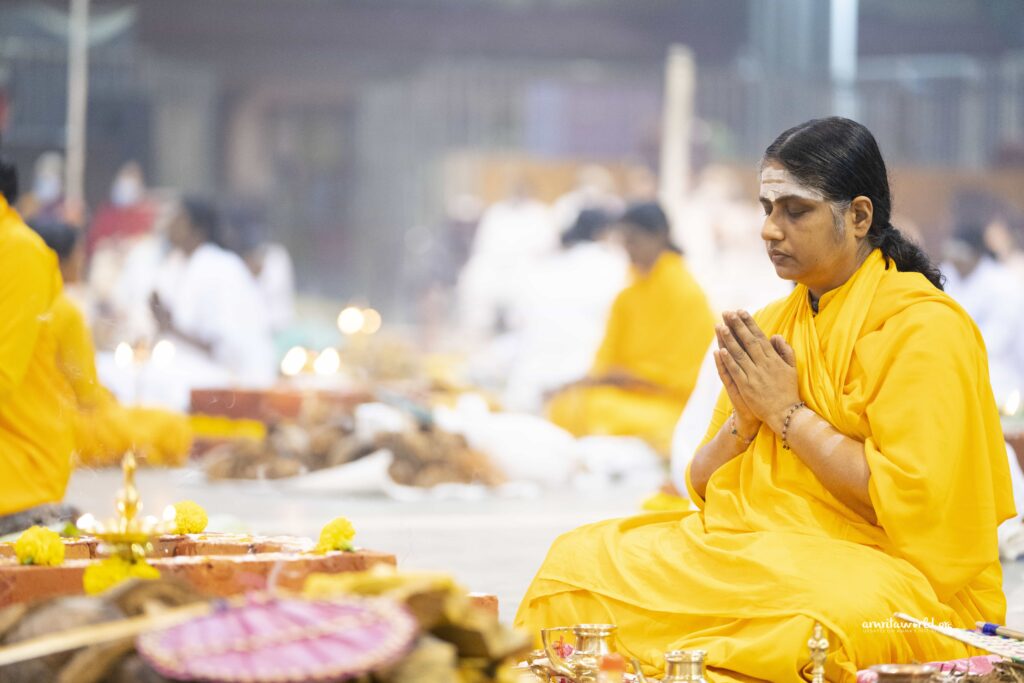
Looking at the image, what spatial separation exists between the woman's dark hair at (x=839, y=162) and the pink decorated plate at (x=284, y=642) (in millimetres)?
1678

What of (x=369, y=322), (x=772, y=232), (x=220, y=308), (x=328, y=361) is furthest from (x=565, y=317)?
(x=772, y=232)

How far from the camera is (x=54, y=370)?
5031 mm

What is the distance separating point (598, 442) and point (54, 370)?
482 centimetres

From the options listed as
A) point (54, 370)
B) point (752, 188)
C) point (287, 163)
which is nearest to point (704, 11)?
point (752, 188)

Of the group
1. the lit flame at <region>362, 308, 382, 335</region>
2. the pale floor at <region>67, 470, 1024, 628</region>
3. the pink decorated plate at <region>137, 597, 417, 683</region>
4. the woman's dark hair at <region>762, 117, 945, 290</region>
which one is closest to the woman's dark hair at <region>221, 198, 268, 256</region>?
the lit flame at <region>362, 308, 382, 335</region>

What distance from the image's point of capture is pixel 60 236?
7848 millimetres

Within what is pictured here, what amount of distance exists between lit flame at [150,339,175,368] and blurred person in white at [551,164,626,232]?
7.58m

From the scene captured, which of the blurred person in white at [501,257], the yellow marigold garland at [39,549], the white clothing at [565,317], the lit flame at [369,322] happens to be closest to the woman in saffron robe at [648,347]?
the white clothing at [565,317]

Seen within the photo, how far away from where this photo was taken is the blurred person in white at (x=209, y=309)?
1112cm

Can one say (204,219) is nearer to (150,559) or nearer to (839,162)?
(839,162)

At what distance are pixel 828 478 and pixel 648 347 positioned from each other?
5.92m

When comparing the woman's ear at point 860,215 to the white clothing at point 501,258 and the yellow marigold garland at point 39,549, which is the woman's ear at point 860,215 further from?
the white clothing at point 501,258

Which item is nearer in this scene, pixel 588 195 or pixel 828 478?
pixel 828 478

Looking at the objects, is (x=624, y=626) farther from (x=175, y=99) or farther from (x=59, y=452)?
(x=175, y=99)
